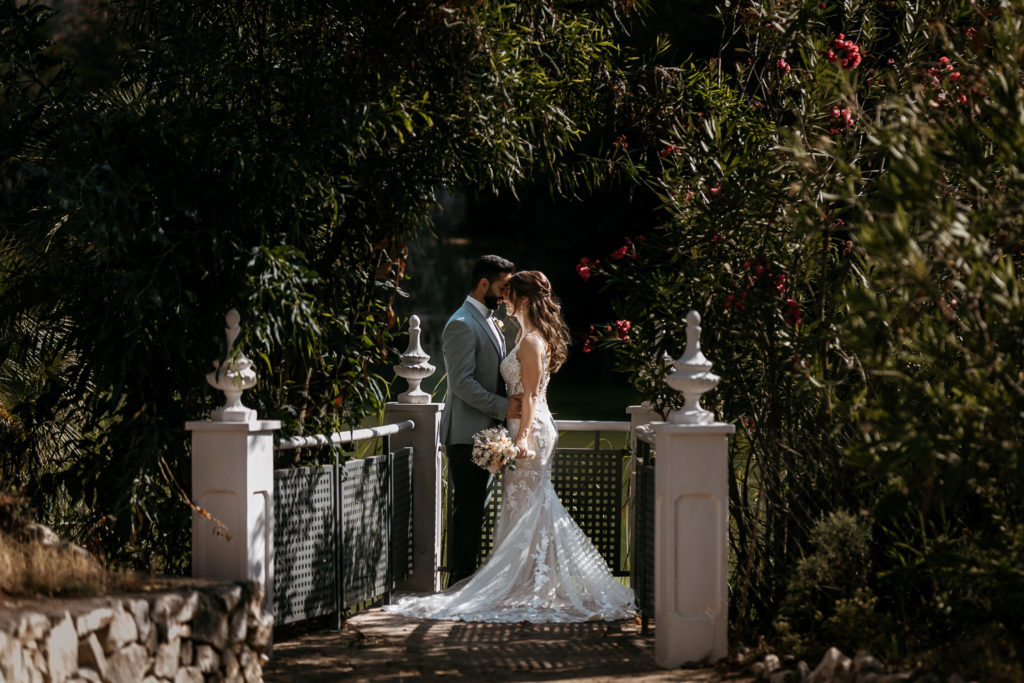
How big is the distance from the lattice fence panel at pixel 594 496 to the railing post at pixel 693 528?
199 centimetres

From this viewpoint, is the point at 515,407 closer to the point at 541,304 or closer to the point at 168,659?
the point at 541,304

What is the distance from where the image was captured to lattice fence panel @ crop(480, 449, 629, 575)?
661 cm

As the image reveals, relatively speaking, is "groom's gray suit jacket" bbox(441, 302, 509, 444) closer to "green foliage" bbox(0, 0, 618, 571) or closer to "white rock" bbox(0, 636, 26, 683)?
"green foliage" bbox(0, 0, 618, 571)

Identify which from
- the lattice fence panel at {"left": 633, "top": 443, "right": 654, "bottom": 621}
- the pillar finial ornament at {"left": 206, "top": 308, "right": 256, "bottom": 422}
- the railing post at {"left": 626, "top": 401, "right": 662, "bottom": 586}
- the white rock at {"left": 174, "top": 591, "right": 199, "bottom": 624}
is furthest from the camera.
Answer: the railing post at {"left": 626, "top": 401, "right": 662, "bottom": 586}

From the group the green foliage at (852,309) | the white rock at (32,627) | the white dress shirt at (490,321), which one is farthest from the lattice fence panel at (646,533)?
the white rock at (32,627)

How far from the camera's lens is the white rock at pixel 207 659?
13.2 ft

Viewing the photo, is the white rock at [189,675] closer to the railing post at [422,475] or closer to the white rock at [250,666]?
the white rock at [250,666]

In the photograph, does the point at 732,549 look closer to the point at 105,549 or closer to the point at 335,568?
the point at 335,568

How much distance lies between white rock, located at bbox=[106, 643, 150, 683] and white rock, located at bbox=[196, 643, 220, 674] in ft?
0.85

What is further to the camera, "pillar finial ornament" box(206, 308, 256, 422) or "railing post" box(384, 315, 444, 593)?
"railing post" box(384, 315, 444, 593)

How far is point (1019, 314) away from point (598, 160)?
281 centimetres

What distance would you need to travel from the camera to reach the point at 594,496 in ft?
21.7

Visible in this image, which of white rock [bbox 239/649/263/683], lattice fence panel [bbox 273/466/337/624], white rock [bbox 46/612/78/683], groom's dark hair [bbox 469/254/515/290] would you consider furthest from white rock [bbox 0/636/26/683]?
groom's dark hair [bbox 469/254/515/290]

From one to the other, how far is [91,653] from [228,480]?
1.04m
